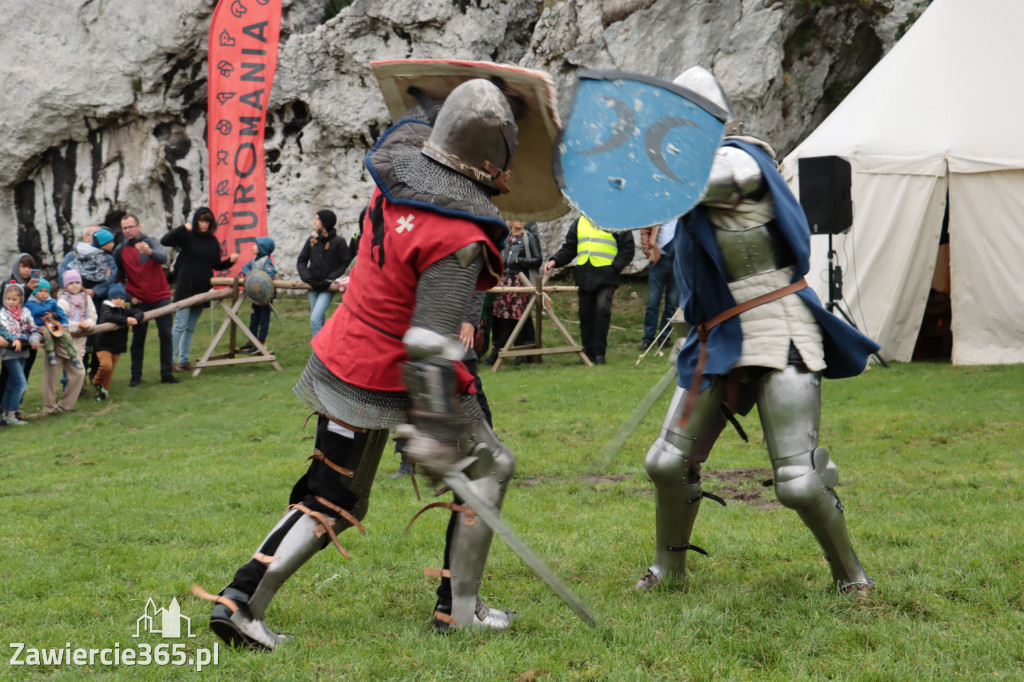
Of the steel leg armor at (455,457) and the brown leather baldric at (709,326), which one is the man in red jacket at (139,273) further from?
the brown leather baldric at (709,326)

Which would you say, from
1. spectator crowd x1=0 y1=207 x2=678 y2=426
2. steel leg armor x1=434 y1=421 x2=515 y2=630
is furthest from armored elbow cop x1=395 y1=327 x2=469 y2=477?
spectator crowd x1=0 y1=207 x2=678 y2=426

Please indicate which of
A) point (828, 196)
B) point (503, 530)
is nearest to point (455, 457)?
point (503, 530)

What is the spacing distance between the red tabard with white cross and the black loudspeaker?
6.71 metres

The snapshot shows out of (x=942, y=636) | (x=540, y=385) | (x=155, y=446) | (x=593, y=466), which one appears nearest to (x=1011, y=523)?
(x=942, y=636)

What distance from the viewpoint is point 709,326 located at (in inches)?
132

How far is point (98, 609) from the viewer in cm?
340

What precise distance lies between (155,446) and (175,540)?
2.87m

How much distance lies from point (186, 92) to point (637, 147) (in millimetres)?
15904

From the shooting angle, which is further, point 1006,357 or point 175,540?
point 1006,357

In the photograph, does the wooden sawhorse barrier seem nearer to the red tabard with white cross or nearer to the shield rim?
the shield rim

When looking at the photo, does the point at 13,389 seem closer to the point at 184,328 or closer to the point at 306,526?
the point at 184,328

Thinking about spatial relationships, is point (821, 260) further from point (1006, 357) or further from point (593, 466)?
point (593, 466)

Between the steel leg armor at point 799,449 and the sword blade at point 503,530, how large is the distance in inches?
33.6

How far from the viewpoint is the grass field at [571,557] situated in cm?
286
